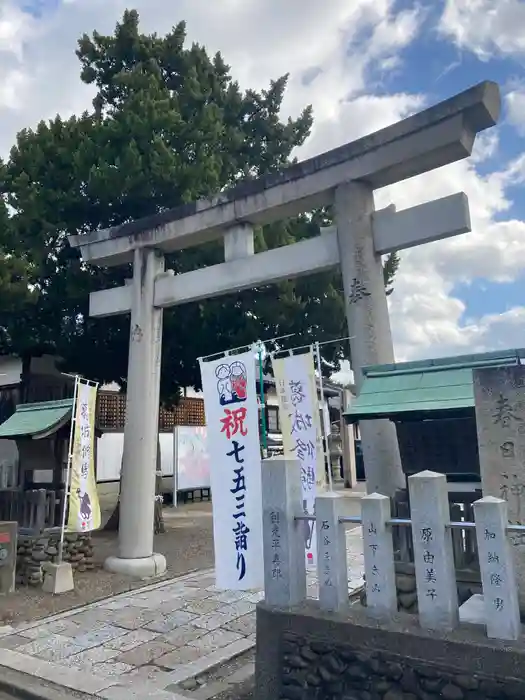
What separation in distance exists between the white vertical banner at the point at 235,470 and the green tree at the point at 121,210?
16.0 feet

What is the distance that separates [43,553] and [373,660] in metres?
6.69

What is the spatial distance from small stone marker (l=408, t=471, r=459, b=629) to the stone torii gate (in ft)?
7.31

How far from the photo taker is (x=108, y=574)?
9.17 m

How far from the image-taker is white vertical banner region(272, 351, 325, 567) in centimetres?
680

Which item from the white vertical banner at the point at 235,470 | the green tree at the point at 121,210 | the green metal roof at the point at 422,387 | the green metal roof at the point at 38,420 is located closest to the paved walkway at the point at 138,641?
the white vertical banner at the point at 235,470

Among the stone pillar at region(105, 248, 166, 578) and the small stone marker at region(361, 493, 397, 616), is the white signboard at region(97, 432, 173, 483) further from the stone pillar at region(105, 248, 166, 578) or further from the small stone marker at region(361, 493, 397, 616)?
the small stone marker at region(361, 493, 397, 616)

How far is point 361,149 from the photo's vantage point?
7.42 meters

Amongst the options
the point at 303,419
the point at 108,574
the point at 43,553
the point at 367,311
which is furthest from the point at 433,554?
the point at 43,553

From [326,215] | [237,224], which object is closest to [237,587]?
[237,224]

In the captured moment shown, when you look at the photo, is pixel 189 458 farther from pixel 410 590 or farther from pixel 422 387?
pixel 422 387

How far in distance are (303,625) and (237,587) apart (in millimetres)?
1560

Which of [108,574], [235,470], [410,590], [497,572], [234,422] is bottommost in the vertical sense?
[108,574]

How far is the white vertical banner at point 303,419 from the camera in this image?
680 cm

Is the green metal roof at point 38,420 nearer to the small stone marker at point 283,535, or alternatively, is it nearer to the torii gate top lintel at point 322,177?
the torii gate top lintel at point 322,177
